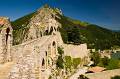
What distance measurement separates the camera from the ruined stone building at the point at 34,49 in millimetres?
14344

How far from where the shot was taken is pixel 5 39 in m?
24.8

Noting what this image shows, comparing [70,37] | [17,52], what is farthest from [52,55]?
[70,37]

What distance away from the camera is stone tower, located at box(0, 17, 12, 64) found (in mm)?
24094

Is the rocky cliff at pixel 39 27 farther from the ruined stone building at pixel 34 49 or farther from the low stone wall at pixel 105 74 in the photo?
the low stone wall at pixel 105 74

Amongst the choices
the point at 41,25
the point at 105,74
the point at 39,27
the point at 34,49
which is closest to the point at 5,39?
the point at 34,49

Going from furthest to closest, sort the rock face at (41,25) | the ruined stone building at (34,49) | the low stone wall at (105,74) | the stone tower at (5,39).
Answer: the low stone wall at (105,74)
the rock face at (41,25)
the stone tower at (5,39)
the ruined stone building at (34,49)

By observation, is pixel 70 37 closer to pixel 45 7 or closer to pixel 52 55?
pixel 45 7

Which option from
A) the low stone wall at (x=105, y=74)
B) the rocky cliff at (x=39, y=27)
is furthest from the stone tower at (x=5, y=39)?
the low stone wall at (x=105, y=74)

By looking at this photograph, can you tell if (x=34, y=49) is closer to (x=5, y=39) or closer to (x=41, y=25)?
(x=5, y=39)

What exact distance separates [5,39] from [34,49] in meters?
8.19

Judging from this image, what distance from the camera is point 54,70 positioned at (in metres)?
28.2

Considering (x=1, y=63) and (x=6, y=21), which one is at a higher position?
(x=6, y=21)

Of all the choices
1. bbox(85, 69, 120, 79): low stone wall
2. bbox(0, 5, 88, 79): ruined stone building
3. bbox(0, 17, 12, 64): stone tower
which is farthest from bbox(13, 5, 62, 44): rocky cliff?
bbox(85, 69, 120, 79): low stone wall

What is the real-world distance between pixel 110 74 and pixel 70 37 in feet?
81.4
